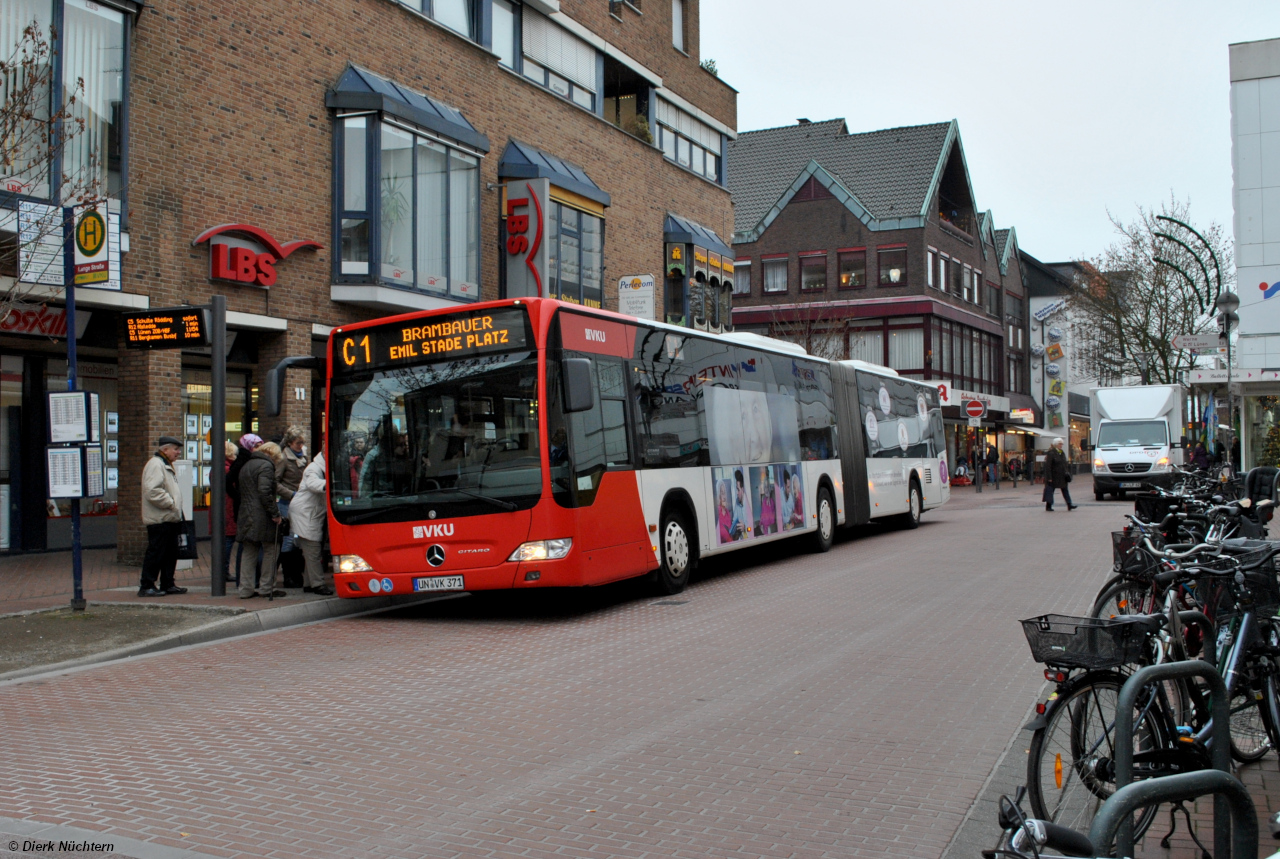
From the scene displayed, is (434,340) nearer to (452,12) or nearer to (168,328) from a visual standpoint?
(168,328)

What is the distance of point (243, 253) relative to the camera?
636 inches

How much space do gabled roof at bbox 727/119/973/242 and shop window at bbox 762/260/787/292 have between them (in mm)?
1600

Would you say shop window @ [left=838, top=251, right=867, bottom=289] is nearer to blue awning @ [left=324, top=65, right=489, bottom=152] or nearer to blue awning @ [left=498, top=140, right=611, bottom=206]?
blue awning @ [left=498, top=140, right=611, bottom=206]

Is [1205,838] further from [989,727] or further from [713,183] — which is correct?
[713,183]

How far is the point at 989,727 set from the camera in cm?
645

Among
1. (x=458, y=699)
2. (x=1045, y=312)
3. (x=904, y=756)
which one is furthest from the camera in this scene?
(x=1045, y=312)

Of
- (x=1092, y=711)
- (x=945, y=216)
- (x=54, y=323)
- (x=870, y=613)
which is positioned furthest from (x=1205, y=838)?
(x=945, y=216)

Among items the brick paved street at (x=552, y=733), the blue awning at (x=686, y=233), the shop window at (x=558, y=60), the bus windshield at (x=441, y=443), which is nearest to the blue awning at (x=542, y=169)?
the shop window at (x=558, y=60)

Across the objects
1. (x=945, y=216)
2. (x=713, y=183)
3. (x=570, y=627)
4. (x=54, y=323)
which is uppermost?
(x=945, y=216)

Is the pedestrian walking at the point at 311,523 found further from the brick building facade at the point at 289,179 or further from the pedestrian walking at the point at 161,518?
the pedestrian walking at the point at 161,518

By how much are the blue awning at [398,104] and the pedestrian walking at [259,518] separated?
26.5 ft

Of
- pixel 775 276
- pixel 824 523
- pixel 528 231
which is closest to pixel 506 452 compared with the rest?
pixel 824 523

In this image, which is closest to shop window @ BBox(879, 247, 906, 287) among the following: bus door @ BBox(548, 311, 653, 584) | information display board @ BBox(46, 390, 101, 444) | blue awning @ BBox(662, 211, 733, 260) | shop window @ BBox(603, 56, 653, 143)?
blue awning @ BBox(662, 211, 733, 260)

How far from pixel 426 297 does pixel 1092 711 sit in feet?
53.5
